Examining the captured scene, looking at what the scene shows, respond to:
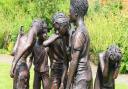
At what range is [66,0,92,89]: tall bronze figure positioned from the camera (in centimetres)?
698

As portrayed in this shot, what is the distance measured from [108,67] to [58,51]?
0.98 metres

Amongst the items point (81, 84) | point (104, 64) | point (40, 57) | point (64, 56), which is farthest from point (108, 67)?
point (40, 57)

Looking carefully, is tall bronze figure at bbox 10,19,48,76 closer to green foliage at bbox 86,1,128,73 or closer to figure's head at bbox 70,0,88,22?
figure's head at bbox 70,0,88,22

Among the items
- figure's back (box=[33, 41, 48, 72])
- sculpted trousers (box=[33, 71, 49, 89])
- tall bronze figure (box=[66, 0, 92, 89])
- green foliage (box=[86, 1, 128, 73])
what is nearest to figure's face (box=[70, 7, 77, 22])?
tall bronze figure (box=[66, 0, 92, 89])

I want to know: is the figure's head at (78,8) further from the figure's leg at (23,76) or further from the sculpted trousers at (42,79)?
the sculpted trousers at (42,79)

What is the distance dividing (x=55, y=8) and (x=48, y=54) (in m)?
8.64

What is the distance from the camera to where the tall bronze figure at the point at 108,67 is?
7090 millimetres

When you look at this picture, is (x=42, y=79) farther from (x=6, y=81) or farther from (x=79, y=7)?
(x=6, y=81)

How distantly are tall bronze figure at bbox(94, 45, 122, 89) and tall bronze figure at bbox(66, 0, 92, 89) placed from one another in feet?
0.83

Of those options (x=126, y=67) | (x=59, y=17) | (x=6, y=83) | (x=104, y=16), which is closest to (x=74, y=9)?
(x=59, y=17)

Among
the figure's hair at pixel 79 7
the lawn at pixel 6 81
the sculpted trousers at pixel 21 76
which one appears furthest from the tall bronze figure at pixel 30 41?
the lawn at pixel 6 81

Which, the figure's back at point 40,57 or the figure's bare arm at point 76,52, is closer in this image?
the figure's bare arm at point 76,52

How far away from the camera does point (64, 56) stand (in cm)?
764

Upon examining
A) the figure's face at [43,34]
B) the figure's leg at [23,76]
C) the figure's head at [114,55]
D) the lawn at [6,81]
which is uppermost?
the figure's face at [43,34]
